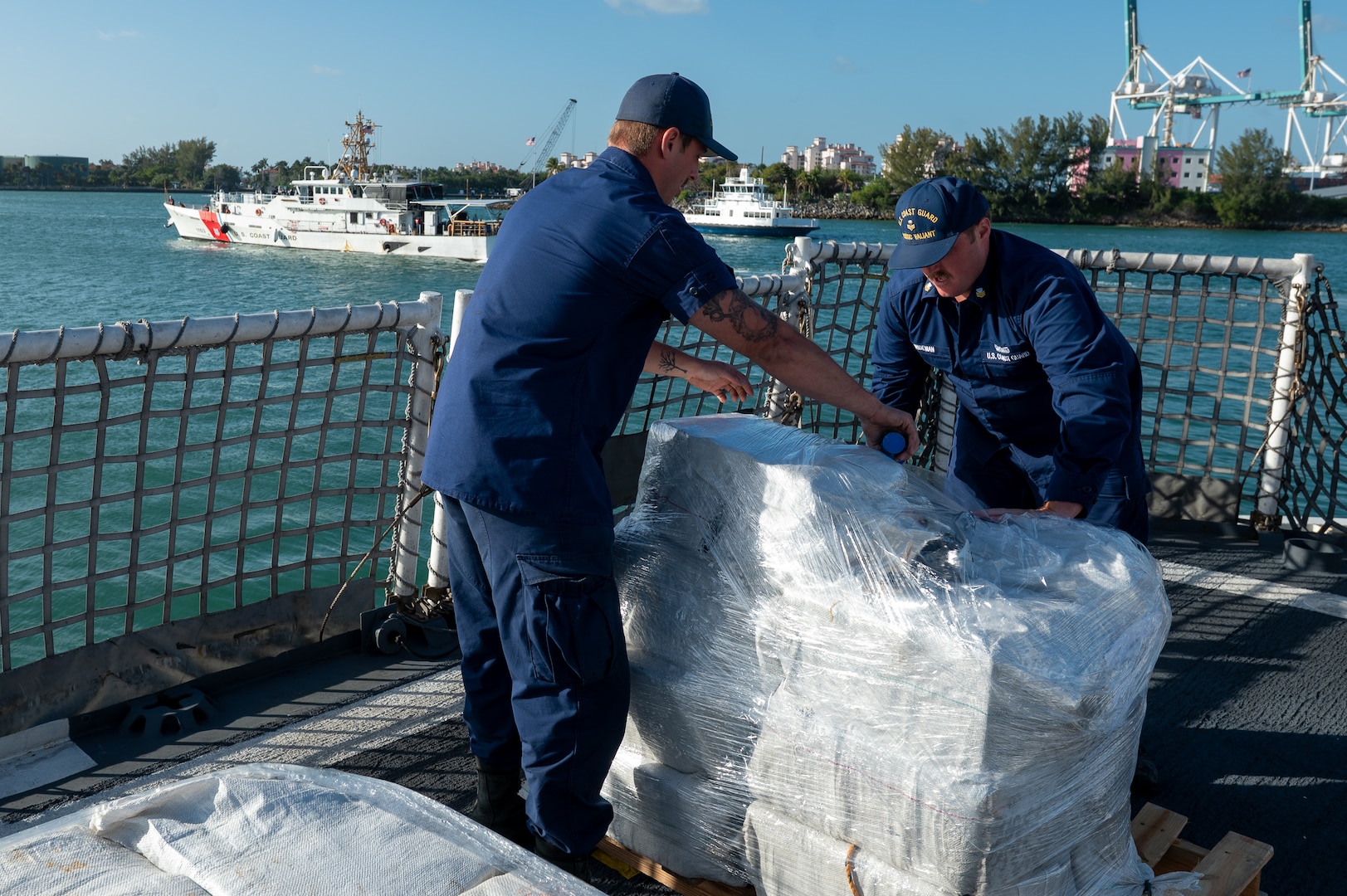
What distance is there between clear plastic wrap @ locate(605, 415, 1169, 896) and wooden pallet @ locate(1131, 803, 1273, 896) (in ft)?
0.52

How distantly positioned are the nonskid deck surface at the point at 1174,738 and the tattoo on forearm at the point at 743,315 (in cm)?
122

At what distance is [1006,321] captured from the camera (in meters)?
2.60

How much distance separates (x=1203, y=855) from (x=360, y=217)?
48410 millimetres

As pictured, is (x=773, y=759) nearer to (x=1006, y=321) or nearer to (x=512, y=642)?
(x=512, y=642)

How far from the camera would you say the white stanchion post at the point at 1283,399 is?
15.1ft

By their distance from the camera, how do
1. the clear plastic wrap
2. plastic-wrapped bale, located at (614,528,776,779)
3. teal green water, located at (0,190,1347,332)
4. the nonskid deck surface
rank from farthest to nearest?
teal green water, located at (0,190,1347,332)
the nonskid deck surface
plastic-wrapped bale, located at (614,528,776,779)
the clear plastic wrap

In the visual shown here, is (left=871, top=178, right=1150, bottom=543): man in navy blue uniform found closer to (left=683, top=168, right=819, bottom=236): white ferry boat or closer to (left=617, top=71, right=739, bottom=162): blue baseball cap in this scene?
(left=617, top=71, right=739, bottom=162): blue baseball cap

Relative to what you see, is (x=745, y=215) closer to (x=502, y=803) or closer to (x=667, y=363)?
(x=667, y=363)

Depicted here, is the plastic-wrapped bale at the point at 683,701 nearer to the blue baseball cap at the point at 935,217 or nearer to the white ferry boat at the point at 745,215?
the blue baseball cap at the point at 935,217

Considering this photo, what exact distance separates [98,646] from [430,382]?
1224mm

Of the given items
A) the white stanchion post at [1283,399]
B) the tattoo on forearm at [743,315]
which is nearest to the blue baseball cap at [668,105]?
the tattoo on forearm at [743,315]

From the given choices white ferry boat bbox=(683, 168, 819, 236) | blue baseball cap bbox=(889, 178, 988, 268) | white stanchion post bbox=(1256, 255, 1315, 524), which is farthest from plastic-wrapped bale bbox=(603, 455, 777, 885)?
white ferry boat bbox=(683, 168, 819, 236)

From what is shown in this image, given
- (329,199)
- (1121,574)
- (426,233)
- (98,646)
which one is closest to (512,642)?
A: (1121,574)

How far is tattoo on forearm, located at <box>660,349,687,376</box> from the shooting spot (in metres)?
2.48
